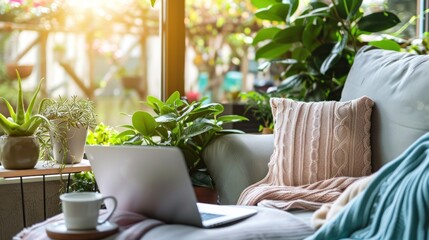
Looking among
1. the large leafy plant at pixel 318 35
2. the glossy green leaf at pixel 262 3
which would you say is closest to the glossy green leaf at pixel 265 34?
the large leafy plant at pixel 318 35

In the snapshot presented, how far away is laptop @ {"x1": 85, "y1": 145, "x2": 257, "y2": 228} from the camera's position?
1.64 m

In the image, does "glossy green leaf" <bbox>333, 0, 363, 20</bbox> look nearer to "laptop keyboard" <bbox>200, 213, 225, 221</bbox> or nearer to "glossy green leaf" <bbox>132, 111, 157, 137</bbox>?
"glossy green leaf" <bbox>132, 111, 157, 137</bbox>

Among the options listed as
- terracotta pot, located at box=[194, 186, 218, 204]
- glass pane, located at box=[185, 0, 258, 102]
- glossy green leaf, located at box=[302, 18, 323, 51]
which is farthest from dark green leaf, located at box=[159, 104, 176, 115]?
glass pane, located at box=[185, 0, 258, 102]

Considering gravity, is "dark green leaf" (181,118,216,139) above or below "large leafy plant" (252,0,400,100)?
below

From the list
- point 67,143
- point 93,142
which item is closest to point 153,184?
point 67,143

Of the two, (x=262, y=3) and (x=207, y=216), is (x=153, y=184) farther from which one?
(x=262, y=3)

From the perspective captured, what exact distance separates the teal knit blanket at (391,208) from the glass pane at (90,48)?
167 cm

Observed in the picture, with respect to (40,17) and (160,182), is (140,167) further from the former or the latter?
(40,17)

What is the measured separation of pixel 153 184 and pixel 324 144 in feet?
2.70

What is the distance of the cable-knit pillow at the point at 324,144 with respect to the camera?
2.32 m

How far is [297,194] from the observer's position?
218 cm

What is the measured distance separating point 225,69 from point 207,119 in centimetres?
159

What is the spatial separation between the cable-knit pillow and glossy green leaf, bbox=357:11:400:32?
2.76 ft

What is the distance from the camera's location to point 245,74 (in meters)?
4.15
